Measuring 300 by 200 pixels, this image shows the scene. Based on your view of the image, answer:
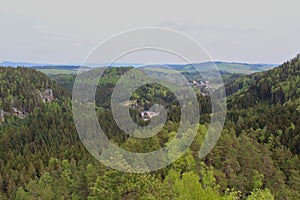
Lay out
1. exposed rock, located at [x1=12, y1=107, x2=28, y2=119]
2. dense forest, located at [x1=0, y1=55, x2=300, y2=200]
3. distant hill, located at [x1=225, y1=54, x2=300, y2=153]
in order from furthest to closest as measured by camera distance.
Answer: exposed rock, located at [x1=12, y1=107, x2=28, y2=119] < distant hill, located at [x1=225, y1=54, x2=300, y2=153] < dense forest, located at [x1=0, y1=55, x2=300, y2=200]

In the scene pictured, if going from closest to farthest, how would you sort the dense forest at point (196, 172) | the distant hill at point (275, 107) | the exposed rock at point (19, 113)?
1. the dense forest at point (196, 172)
2. the distant hill at point (275, 107)
3. the exposed rock at point (19, 113)

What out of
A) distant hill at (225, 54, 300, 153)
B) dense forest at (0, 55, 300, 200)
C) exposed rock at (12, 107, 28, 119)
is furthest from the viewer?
exposed rock at (12, 107, 28, 119)

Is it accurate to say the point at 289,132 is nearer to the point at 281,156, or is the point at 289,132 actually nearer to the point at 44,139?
the point at 281,156

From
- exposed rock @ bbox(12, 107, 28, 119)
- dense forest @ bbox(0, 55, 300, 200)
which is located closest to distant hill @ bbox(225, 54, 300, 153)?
dense forest @ bbox(0, 55, 300, 200)

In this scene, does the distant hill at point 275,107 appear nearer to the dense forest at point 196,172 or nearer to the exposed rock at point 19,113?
the dense forest at point 196,172

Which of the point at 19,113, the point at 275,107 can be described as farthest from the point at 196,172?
the point at 19,113

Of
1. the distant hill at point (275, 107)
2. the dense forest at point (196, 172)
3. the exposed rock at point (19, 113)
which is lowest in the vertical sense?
the exposed rock at point (19, 113)

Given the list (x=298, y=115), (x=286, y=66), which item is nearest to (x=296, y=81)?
(x=286, y=66)

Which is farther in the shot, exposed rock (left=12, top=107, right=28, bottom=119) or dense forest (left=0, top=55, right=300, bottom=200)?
exposed rock (left=12, top=107, right=28, bottom=119)

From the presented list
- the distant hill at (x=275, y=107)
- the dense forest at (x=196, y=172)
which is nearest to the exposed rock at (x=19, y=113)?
the dense forest at (x=196, y=172)

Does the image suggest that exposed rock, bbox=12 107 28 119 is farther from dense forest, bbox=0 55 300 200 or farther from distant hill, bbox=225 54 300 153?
distant hill, bbox=225 54 300 153

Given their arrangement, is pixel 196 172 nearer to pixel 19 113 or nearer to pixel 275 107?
pixel 275 107

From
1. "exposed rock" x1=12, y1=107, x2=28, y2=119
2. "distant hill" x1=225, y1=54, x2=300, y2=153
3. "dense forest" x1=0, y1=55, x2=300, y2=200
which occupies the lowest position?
"exposed rock" x1=12, y1=107, x2=28, y2=119

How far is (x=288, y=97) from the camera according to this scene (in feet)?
484
